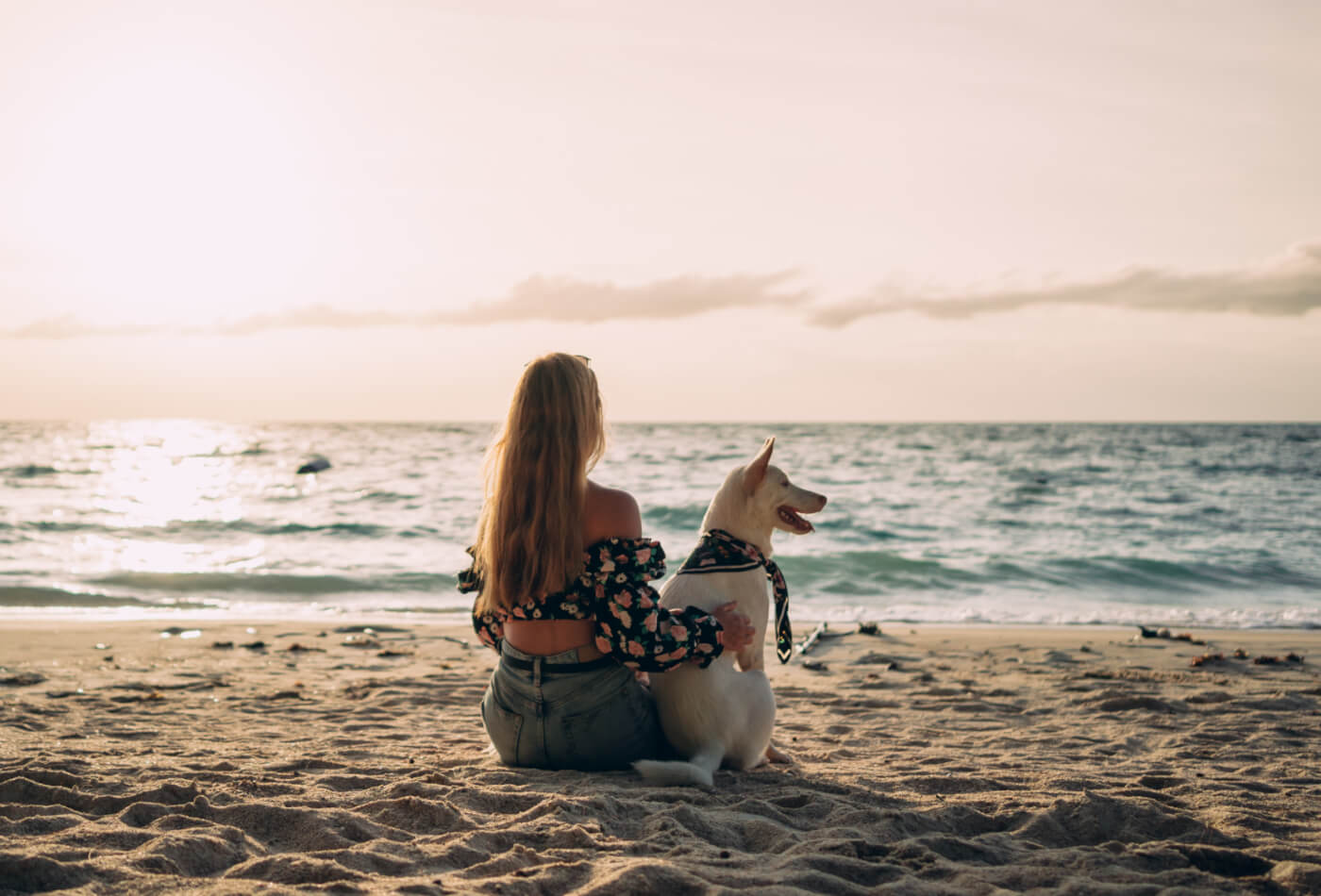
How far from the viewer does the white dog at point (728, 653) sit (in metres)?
3.98

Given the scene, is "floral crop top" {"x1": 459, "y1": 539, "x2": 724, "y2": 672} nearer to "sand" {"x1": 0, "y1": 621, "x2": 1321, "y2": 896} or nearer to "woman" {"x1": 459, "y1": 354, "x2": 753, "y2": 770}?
"woman" {"x1": 459, "y1": 354, "x2": 753, "y2": 770}

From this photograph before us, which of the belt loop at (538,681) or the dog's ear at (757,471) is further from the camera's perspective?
the dog's ear at (757,471)

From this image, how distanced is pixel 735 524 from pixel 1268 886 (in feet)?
7.66

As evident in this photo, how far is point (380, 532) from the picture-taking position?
55.4 ft

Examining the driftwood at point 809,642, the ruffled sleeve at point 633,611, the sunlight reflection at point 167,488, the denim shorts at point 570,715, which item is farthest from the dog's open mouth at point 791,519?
the sunlight reflection at point 167,488

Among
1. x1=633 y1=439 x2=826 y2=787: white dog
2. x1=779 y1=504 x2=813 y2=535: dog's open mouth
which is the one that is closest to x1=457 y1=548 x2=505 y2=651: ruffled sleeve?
x1=633 y1=439 x2=826 y2=787: white dog

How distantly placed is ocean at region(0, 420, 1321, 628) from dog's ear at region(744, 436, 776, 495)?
69 centimetres

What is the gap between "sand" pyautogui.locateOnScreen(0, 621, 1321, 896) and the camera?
291cm

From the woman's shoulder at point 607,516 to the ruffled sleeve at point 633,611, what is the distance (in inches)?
1.3

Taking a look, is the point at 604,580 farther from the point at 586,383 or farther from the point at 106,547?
the point at 106,547

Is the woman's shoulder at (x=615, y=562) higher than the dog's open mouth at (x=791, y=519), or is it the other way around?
the dog's open mouth at (x=791, y=519)

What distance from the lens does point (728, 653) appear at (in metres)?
4.09

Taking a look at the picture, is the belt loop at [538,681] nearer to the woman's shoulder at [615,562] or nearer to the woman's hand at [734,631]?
the woman's shoulder at [615,562]

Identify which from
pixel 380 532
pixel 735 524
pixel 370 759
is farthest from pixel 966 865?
pixel 380 532
